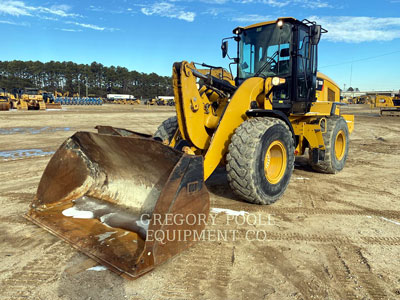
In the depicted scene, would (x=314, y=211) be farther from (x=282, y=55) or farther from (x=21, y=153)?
(x=21, y=153)

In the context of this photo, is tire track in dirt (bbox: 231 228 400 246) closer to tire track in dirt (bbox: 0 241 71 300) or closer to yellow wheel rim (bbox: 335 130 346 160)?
tire track in dirt (bbox: 0 241 71 300)

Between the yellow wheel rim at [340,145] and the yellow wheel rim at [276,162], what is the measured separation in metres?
2.93

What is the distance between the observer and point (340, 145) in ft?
22.6

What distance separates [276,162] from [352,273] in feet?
6.88

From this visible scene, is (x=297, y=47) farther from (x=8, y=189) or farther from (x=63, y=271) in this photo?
(x=8, y=189)

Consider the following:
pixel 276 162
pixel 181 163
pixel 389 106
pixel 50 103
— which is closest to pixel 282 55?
pixel 276 162

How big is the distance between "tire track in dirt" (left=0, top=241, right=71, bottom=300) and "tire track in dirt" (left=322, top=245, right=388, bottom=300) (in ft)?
7.90

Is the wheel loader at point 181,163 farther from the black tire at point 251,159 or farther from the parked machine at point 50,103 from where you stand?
the parked machine at point 50,103

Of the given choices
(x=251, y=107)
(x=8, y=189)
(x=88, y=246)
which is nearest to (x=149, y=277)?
(x=88, y=246)

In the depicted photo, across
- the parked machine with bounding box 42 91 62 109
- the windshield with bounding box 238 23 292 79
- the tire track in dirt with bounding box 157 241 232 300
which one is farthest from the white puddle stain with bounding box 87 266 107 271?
the parked machine with bounding box 42 91 62 109

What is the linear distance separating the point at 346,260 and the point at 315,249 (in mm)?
302

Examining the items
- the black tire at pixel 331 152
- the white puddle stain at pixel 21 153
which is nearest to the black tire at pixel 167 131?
the black tire at pixel 331 152

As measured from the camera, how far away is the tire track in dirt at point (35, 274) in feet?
7.58

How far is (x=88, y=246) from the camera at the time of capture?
288 cm
